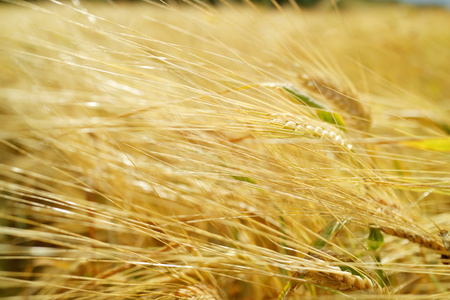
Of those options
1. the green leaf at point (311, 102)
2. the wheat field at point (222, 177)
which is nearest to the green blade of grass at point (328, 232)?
the wheat field at point (222, 177)

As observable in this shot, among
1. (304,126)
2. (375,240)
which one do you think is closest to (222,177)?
(304,126)

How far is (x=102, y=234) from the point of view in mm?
673

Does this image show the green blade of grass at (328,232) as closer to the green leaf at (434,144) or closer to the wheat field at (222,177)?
the wheat field at (222,177)

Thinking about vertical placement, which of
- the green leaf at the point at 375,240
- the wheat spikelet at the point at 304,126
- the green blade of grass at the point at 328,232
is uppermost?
the wheat spikelet at the point at 304,126

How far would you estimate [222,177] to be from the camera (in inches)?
14.9

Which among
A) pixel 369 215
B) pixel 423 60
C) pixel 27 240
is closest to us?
pixel 369 215

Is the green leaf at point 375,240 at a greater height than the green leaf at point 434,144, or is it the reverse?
the green leaf at point 434,144

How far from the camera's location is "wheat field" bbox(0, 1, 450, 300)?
14.1 inches

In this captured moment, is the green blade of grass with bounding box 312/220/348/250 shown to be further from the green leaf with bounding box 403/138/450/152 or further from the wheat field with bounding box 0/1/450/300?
the green leaf with bounding box 403/138/450/152

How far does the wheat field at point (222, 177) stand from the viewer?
14.1 inches

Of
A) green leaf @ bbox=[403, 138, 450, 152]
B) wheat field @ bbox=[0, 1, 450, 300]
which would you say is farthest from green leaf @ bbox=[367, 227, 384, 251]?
green leaf @ bbox=[403, 138, 450, 152]

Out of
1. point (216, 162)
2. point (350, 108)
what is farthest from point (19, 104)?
point (350, 108)

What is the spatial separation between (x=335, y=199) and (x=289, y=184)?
51mm

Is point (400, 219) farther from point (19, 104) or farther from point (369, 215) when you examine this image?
point (19, 104)
